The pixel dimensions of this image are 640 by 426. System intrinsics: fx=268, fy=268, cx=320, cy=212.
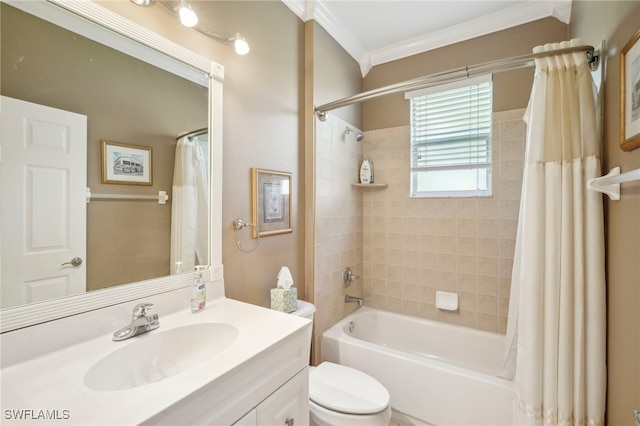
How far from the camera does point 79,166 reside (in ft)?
2.98

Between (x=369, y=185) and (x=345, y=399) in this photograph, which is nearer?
(x=345, y=399)

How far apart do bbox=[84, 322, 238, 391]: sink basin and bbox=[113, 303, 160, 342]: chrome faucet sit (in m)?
0.02

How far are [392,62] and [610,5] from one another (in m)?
1.54

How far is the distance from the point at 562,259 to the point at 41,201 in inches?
77.9

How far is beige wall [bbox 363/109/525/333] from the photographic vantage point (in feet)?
6.59

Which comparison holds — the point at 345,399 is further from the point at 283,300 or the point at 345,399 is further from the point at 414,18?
the point at 414,18

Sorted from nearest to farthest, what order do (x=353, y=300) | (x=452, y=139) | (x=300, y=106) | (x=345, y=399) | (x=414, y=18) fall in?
(x=345, y=399) → (x=300, y=106) → (x=414, y=18) → (x=452, y=139) → (x=353, y=300)

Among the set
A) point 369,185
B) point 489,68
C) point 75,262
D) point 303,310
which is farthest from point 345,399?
point 489,68

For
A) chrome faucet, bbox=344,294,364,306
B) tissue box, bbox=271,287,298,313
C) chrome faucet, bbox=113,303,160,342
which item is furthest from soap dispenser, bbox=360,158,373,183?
chrome faucet, bbox=113,303,160,342

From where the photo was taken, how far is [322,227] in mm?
1966

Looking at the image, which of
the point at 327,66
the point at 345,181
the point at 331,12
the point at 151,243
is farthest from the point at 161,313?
the point at 331,12

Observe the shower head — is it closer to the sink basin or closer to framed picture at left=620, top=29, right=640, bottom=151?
framed picture at left=620, top=29, right=640, bottom=151

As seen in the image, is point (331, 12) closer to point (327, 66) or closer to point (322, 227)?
point (327, 66)

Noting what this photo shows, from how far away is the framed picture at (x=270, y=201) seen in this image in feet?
5.02
